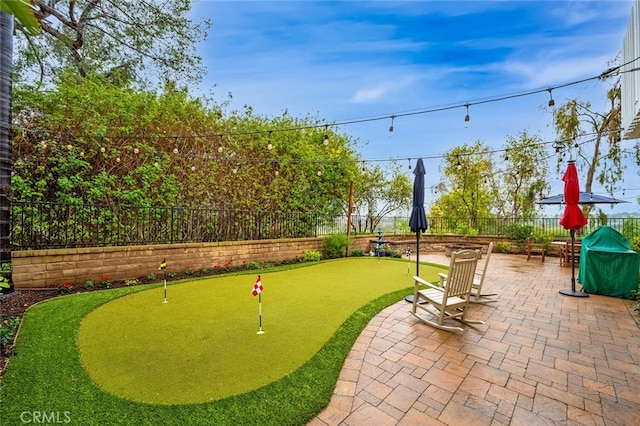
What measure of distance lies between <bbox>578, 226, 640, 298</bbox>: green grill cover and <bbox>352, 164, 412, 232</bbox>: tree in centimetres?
829

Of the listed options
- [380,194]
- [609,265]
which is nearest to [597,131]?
[380,194]

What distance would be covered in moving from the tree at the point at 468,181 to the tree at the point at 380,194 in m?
2.81

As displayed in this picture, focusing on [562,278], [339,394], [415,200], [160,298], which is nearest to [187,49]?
[160,298]

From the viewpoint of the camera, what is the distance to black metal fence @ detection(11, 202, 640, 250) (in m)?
5.07

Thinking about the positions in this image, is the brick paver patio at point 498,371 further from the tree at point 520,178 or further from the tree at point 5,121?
the tree at point 520,178

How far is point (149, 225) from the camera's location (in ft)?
21.1

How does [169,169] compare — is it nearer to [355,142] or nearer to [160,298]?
[160,298]

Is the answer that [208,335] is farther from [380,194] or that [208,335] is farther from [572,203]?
[380,194]

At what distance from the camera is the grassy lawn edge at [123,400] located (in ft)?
6.31

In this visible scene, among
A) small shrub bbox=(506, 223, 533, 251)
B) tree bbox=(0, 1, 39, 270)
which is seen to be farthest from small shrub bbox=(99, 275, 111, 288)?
small shrub bbox=(506, 223, 533, 251)

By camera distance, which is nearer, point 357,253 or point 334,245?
point 334,245

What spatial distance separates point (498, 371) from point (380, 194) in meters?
12.0

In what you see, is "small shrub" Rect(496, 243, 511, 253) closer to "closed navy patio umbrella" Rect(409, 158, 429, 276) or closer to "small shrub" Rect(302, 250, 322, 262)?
"small shrub" Rect(302, 250, 322, 262)

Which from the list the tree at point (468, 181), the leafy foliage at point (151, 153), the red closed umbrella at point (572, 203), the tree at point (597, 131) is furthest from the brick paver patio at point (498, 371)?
the tree at point (597, 131)
